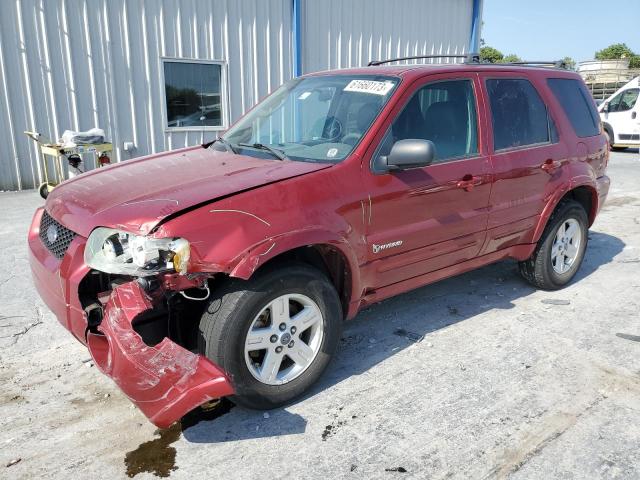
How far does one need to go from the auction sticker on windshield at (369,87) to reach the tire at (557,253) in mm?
2107

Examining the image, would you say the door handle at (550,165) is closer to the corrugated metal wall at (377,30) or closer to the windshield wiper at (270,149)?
the windshield wiper at (270,149)

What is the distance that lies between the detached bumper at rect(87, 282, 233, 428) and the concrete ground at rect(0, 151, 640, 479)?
0.34 m

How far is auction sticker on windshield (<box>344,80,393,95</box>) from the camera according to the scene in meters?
3.51

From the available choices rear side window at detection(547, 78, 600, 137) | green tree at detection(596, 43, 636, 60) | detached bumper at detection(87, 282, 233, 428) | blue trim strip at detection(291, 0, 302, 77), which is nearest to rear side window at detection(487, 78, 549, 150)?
rear side window at detection(547, 78, 600, 137)

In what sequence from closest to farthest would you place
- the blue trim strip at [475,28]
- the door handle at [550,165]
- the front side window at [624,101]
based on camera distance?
1. the door handle at [550,165]
2. the blue trim strip at [475,28]
3. the front side window at [624,101]

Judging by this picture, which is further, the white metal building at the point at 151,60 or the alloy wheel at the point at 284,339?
the white metal building at the point at 151,60

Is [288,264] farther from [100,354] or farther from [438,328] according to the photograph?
[438,328]

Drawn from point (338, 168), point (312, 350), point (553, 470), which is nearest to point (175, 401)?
point (312, 350)

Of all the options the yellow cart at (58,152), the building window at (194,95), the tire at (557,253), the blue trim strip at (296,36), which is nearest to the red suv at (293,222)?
the tire at (557,253)

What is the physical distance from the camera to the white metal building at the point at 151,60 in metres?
8.32

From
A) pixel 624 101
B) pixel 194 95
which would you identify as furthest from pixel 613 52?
pixel 194 95

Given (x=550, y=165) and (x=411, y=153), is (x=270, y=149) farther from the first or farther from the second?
(x=550, y=165)

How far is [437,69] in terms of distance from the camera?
3.71 m

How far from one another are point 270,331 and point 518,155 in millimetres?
2481
